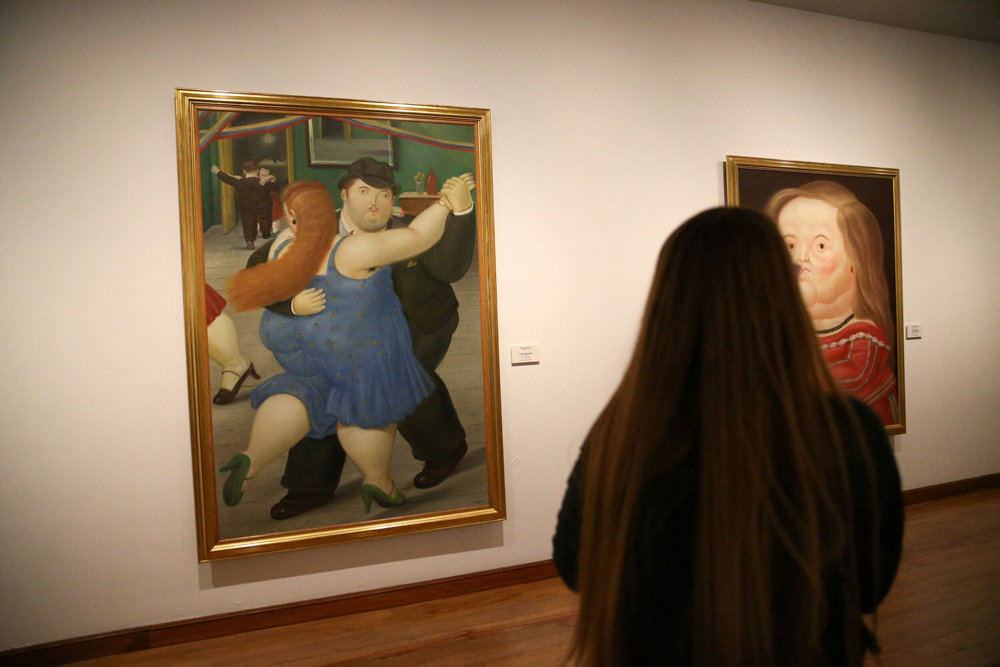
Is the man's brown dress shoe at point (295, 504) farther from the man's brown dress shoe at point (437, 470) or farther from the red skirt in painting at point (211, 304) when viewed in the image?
the red skirt in painting at point (211, 304)

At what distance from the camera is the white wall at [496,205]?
102 inches

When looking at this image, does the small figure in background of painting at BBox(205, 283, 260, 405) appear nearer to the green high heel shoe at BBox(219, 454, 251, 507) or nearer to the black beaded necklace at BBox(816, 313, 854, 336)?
the green high heel shoe at BBox(219, 454, 251, 507)

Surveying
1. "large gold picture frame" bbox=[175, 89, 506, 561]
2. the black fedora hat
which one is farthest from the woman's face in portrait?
the black fedora hat

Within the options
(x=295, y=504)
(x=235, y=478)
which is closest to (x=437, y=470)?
(x=295, y=504)

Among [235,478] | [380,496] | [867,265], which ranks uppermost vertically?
[867,265]

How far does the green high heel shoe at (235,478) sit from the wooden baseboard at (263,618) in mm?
554

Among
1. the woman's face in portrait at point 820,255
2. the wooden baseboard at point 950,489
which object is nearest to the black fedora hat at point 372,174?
the woman's face in portrait at point 820,255

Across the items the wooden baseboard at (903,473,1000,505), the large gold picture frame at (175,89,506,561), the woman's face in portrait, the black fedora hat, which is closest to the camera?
the large gold picture frame at (175,89,506,561)

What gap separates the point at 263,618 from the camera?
2.81 metres

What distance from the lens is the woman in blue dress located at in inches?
111

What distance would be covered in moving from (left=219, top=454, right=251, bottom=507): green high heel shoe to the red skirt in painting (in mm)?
662

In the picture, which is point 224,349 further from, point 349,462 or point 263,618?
point 263,618

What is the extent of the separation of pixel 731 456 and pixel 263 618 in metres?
2.74

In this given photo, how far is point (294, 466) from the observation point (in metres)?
2.83
